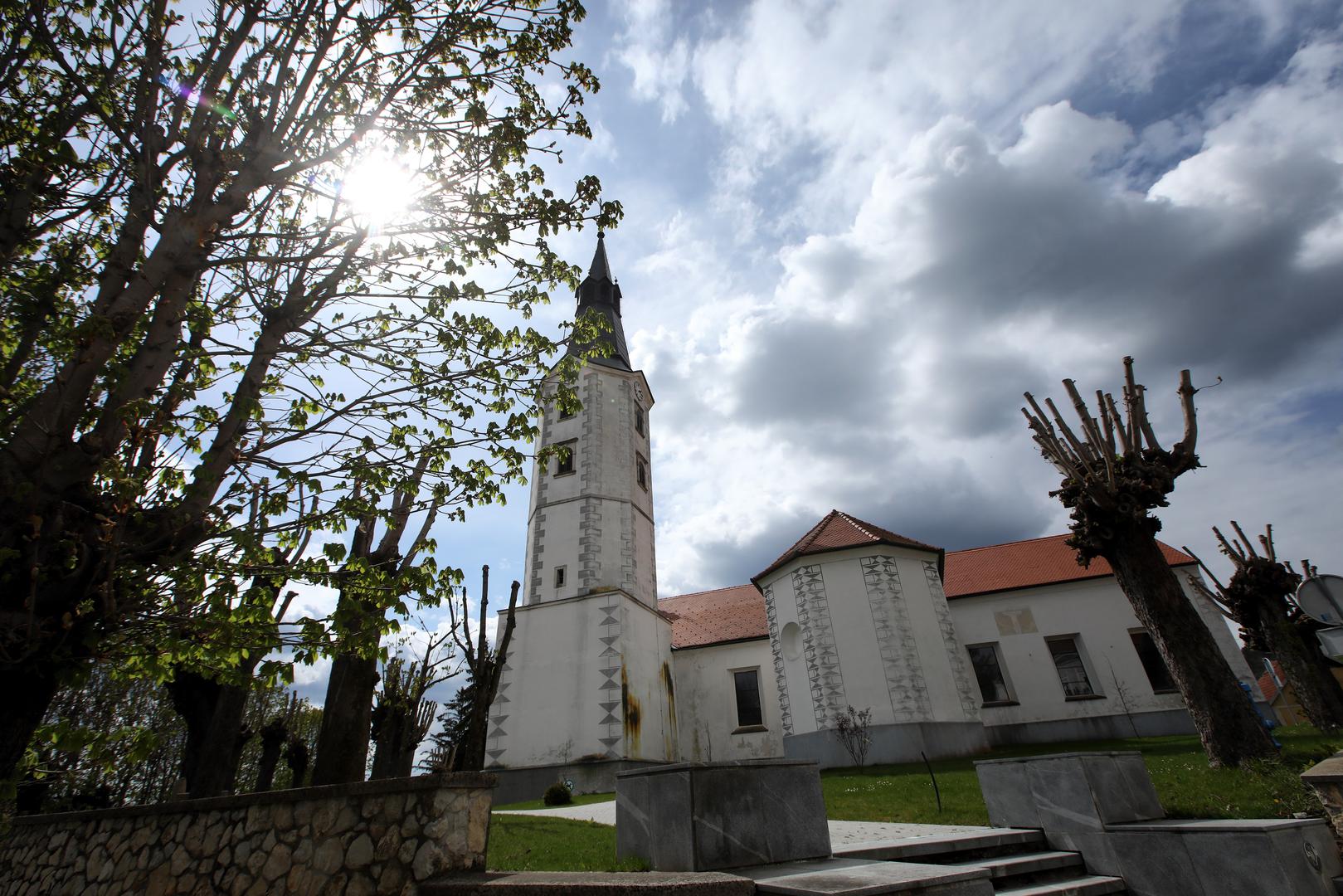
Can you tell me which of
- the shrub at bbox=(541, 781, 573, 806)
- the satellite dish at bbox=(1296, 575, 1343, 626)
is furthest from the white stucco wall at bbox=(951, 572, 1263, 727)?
the satellite dish at bbox=(1296, 575, 1343, 626)

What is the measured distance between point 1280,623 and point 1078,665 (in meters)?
7.34

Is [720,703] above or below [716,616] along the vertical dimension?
below

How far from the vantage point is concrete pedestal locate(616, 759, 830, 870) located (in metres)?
5.27

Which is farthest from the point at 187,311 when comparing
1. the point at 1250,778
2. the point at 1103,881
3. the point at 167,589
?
the point at 1250,778

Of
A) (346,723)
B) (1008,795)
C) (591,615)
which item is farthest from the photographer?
(591,615)

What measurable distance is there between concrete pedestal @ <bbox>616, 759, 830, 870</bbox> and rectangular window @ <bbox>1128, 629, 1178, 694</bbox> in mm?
21711

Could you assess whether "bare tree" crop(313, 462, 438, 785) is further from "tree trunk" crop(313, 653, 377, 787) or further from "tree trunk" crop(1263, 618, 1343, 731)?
"tree trunk" crop(1263, 618, 1343, 731)

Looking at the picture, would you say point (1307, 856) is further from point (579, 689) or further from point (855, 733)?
point (579, 689)

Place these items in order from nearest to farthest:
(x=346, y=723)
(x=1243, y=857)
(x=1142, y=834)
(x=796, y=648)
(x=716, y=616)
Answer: (x=1243, y=857) < (x=1142, y=834) < (x=346, y=723) < (x=796, y=648) < (x=716, y=616)

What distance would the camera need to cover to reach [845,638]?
18891mm

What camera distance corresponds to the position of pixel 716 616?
26.9m

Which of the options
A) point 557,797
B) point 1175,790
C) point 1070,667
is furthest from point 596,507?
point 1070,667

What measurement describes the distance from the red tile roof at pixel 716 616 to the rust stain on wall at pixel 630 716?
5040 millimetres

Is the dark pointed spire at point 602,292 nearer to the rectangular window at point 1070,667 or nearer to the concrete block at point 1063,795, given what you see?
the rectangular window at point 1070,667
